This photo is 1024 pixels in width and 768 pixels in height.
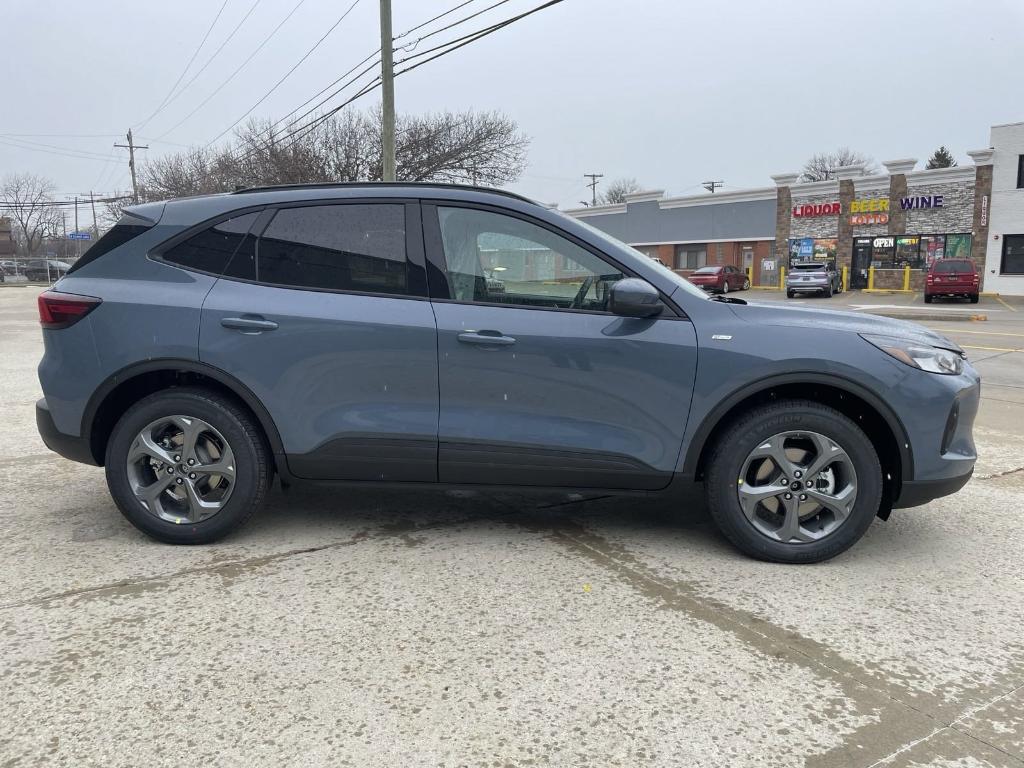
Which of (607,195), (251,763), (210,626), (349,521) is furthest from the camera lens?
(607,195)

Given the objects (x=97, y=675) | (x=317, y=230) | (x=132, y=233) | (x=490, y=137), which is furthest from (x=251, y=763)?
(x=490, y=137)

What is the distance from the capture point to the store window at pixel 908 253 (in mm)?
38188

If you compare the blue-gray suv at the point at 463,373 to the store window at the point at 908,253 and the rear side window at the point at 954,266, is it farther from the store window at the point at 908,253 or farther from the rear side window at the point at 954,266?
the store window at the point at 908,253

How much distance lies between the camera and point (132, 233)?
3.89 m

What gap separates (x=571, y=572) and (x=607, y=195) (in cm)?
9314

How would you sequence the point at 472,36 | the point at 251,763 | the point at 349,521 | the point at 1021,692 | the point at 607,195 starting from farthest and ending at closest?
the point at 607,195, the point at 472,36, the point at 349,521, the point at 1021,692, the point at 251,763

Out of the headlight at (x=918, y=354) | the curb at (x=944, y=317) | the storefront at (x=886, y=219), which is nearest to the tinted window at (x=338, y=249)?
the headlight at (x=918, y=354)

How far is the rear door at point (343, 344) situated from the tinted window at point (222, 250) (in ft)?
0.13

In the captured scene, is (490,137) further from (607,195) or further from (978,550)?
(607,195)

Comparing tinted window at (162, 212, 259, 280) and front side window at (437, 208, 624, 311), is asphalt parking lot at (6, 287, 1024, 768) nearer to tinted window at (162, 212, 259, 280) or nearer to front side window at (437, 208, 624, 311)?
front side window at (437, 208, 624, 311)

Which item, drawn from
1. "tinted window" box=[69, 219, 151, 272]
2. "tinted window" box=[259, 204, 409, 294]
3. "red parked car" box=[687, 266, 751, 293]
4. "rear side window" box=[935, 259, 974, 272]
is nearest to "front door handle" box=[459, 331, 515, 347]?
"tinted window" box=[259, 204, 409, 294]

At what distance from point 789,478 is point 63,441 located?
3577 millimetres

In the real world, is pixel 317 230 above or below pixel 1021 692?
above

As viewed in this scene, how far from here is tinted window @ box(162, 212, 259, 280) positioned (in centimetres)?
381
